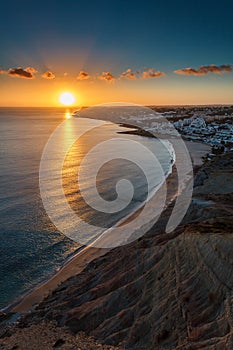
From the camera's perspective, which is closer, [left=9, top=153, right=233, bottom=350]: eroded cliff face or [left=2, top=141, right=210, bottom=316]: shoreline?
[left=9, top=153, right=233, bottom=350]: eroded cliff face

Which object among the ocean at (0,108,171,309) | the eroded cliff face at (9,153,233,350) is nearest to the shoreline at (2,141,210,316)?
the ocean at (0,108,171,309)

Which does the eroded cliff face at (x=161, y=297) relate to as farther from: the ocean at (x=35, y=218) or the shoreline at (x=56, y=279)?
the ocean at (x=35, y=218)

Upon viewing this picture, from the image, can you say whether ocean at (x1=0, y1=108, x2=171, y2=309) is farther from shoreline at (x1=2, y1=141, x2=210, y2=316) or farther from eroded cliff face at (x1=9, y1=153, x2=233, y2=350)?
eroded cliff face at (x1=9, y1=153, x2=233, y2=350)

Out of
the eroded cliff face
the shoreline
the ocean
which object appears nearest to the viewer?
the eroded cliff face

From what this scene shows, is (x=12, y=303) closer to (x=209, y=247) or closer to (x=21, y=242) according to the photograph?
(x=21, y=242)

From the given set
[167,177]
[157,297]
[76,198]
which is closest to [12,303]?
[157,297]

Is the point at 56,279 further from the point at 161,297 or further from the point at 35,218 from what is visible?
the point at 35,218

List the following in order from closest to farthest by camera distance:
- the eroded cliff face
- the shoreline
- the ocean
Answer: the eroded cliff face < the shoreline < the ocean

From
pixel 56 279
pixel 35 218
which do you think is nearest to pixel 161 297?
pixel 56 279
